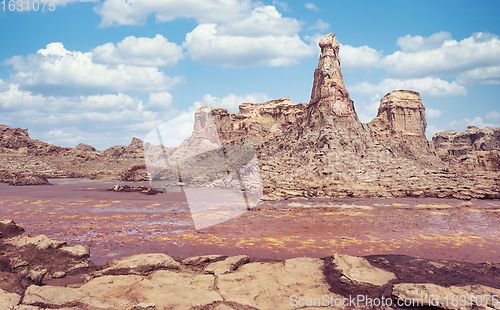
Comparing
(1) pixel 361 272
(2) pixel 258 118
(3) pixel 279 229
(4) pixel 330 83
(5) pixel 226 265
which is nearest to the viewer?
(1) pixel 361 272

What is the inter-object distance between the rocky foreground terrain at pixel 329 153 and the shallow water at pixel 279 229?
21.8ft

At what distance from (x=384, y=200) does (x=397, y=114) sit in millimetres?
44465

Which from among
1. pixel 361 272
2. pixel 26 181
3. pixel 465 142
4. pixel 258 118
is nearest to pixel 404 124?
pixel 465 142

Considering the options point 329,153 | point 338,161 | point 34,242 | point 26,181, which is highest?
point 329,153

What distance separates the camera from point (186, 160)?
151ft

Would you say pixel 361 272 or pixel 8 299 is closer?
pixel 8 299

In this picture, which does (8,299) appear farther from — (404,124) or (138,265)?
(404,124)

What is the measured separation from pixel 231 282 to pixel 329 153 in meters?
28.7

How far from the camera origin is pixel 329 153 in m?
33.0

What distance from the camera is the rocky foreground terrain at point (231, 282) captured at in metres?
4.75

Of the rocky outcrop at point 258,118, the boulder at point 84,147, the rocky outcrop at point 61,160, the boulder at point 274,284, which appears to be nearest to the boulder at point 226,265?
the boulder at point 274,284

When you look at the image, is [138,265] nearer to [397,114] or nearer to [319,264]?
[319,264]

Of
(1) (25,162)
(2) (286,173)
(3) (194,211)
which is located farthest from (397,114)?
(1) (25,162)

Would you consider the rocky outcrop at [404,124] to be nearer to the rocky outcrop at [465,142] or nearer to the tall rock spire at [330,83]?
the rocky outcrop at [465,142]
